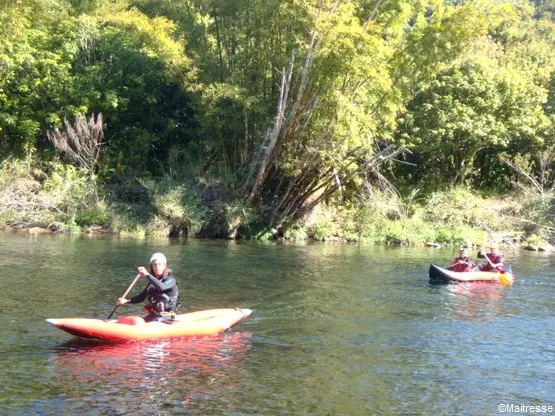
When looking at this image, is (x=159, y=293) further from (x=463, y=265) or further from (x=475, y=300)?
(x=463, y=265)

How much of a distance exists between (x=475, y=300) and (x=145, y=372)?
866 centimetres

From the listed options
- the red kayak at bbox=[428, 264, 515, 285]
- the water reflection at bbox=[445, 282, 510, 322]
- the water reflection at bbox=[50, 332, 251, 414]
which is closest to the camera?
the water reflection at bbox=[50, 332, 251, 414]

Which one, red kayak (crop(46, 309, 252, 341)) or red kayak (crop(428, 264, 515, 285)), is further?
red kayak (crop(428, 264, 515, 285))

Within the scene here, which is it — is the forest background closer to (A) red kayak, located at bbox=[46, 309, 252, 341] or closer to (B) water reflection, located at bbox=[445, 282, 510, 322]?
(B) water reflection, located at bbox=[445, 282, 510, 322]

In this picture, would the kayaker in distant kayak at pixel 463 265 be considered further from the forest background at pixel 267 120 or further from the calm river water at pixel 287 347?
the forest background at pixel 267 120

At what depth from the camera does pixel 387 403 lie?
8.10m

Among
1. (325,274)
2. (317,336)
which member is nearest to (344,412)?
(317,336)

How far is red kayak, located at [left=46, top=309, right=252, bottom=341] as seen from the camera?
391 inches

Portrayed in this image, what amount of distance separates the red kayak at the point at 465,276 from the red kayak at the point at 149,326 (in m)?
6.91

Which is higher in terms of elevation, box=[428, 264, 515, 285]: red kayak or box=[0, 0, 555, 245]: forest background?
box=[0, 0, 555, 245]: forest background

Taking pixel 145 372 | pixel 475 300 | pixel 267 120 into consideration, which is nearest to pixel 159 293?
pixel 145 372

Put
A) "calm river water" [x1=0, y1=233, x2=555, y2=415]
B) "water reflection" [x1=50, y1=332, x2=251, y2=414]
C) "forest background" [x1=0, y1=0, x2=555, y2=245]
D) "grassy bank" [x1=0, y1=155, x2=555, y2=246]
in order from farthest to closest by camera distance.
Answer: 1. "grassy bank" [x1=0, y1=155, x2=555, y2=246]
2. "forest background" [x1=0, y1=0, x2=555, y2=245]
3. "calm river water" [x1=0, y1=233, x2=555, y2=415]
4. "water reflection" [x1=50, y1=332, x2=251, y2=414]

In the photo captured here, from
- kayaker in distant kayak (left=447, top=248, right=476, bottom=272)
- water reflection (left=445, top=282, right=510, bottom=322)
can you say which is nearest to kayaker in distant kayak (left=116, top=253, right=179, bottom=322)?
water reflection (left=445, top=282, right=510, bottom=322)

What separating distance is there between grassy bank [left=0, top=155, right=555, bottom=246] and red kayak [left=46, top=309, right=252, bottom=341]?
14.0 metres
